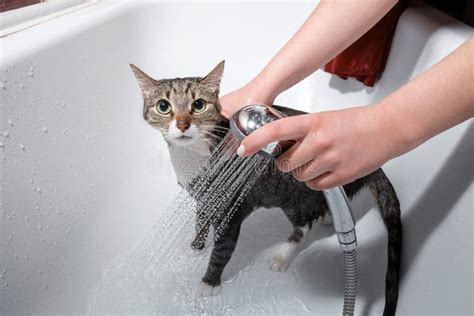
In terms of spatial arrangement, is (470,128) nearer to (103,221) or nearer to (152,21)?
(103,221)

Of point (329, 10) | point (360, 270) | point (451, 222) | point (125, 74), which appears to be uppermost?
point (125, 74)

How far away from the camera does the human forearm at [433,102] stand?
0.42 m

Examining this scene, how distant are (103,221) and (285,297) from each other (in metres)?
0.44

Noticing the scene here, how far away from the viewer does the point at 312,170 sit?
46 centimetres

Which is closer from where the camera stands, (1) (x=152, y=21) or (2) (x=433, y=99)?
(2) (x=433, y=99)

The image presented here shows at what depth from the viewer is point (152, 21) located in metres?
1.10

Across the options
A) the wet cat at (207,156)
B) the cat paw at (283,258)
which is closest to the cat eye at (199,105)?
the wet cat at (207,156)

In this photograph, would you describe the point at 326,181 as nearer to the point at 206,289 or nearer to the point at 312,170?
the point at 312,170

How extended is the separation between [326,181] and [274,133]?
119mm

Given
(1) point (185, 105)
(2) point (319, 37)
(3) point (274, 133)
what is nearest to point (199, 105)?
(1) point (185, 105)

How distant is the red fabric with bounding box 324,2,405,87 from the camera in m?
0.84

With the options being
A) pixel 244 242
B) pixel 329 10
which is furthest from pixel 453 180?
pixel 244 242

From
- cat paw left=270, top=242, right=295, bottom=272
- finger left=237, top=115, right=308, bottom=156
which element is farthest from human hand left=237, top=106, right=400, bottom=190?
cat paw left=270, top=242, right=295, bottom=272

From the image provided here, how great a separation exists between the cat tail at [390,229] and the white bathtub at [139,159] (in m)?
0.02
